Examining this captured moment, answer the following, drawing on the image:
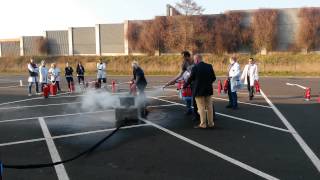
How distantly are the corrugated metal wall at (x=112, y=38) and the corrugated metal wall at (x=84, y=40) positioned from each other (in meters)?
1.57

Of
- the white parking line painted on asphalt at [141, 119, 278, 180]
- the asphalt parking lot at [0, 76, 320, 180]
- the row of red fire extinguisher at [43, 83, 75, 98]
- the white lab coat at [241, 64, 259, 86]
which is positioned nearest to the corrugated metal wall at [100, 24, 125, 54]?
the row of red fire extinguisher at [43, 83, 75, 98]

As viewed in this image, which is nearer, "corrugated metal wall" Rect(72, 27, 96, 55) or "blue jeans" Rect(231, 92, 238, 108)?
"blue jeans" Rect(231, 92, 238, 108)

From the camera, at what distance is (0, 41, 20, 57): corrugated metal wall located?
58.9 metres

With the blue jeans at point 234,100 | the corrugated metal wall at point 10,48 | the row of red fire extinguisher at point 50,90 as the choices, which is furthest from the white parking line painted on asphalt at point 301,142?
the corrugated metal wall at point 10,48

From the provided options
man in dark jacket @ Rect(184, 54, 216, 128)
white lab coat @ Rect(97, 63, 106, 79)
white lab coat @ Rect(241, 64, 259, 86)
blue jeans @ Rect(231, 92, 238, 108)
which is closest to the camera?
man in dark jacket @ Rect(184, 54, 216, 128)

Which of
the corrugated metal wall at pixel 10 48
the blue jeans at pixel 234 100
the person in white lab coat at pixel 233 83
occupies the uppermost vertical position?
the corrugated metal wall at pixel 10 48

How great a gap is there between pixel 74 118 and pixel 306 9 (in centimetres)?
4150

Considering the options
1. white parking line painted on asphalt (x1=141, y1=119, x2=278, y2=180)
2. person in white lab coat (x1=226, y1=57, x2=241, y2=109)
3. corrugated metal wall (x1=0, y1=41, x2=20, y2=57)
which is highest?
corrugated metal wall (x1=0, y1=41, x2=20, y2=57)

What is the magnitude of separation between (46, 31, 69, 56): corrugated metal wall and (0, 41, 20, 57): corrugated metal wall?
561 cm

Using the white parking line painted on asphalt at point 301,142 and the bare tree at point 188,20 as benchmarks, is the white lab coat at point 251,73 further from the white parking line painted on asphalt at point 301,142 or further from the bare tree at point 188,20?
the bare tree at point 188,20

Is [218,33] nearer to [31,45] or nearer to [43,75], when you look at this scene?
[31,45]

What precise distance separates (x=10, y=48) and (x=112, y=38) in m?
16.9

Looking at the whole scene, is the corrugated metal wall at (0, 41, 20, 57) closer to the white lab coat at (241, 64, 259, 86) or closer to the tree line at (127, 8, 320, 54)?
the tree line at (127, 8, 320, 54)

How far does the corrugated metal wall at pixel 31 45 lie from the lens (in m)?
57.6
